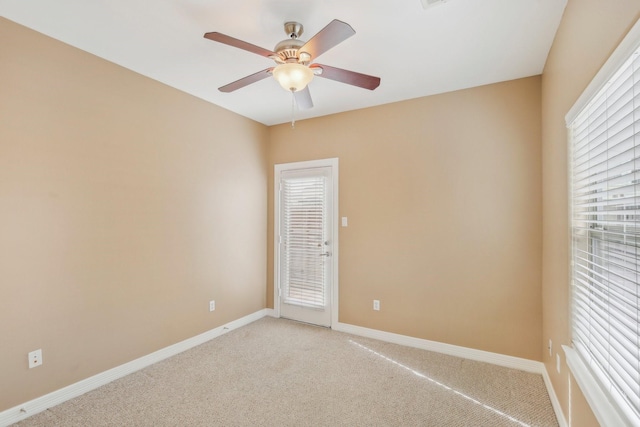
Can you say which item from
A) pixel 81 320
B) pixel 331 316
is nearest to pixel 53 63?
pixel 81 320

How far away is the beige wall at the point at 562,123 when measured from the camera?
1.32m

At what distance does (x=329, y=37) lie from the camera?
168 centimetres

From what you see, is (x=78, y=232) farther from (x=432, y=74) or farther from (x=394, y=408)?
(x=432, y=74)

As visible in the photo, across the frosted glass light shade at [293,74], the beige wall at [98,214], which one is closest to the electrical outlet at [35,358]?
the beige wall at [98,214]

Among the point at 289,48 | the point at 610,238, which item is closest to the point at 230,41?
the point at 289,48

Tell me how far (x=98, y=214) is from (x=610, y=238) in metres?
3.37

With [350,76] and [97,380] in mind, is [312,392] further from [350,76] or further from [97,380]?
[350,76]

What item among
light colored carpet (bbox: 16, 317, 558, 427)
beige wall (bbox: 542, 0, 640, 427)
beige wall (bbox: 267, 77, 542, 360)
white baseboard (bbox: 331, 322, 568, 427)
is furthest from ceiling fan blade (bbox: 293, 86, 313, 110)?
A: white baseboard (bbox: 331, 322, 568, 427)

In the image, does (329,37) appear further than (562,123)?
No

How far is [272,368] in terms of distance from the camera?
113 inches

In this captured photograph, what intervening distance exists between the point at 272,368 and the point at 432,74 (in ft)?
10.1

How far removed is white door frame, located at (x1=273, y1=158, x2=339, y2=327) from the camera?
3.86m

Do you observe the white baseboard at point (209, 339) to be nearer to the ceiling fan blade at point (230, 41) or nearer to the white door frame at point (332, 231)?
the white door frame at point (332, 231)

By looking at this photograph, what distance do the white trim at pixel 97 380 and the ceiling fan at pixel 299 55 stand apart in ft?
8.54
